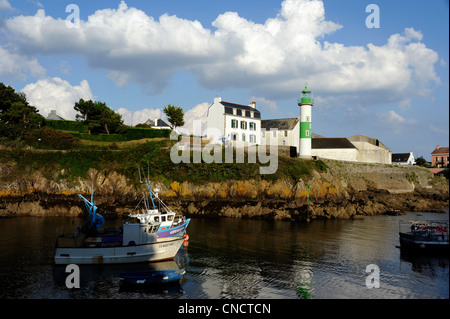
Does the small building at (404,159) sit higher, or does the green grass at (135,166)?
the small building at (404,159)

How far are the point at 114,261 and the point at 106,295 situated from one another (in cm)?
553

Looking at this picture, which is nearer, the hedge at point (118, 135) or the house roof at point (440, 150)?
the hedge at point (118, 135)

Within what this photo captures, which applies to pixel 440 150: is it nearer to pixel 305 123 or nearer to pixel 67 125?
pixel 305 123

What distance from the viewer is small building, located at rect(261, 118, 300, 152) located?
67.6 metres

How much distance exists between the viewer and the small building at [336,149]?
68438mm

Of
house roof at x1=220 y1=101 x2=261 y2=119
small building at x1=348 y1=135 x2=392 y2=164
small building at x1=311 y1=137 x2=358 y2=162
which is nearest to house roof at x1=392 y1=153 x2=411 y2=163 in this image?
small building at x1=348 y1=135 x2=392 y2=164

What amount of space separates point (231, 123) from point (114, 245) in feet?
129

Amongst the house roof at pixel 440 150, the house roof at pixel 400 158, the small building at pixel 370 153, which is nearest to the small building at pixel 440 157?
the house roof at pixel 440 150

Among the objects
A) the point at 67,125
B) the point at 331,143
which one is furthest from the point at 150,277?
the point at 331,143

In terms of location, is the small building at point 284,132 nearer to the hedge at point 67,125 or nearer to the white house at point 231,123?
the white house at point 231,123

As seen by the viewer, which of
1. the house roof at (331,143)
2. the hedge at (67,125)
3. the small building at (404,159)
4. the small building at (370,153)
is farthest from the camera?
the small building at (404,159)

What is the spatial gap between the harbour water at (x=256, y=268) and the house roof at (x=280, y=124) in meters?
34.4

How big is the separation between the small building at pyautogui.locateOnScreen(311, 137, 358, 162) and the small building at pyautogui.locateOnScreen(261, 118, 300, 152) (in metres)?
5.15
